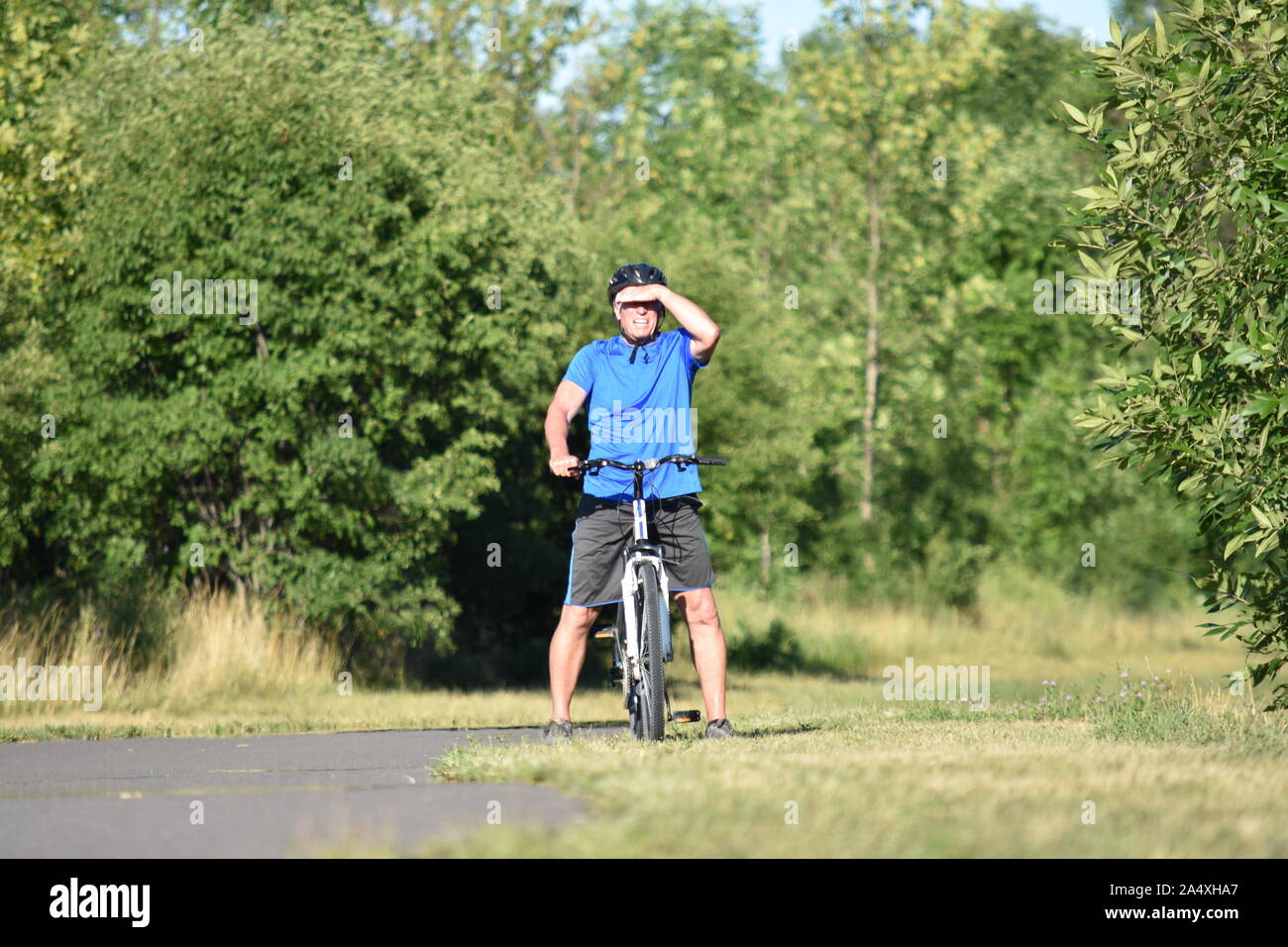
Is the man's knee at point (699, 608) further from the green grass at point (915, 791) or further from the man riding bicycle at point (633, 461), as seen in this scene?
the green grass at point (915, 791)

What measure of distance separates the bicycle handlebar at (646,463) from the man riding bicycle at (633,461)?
4.5 inches

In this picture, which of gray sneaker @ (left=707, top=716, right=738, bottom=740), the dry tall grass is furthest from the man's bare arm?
the dry tall grass

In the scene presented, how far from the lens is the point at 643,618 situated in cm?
794

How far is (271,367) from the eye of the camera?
1403 centimetres

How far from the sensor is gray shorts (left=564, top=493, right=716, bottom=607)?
26.8ft

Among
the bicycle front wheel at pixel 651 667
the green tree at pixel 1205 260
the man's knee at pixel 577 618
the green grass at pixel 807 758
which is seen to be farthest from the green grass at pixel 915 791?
the green tree at pixel 1205 260

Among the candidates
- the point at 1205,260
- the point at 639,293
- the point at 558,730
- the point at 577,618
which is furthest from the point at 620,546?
the point at 1205,260

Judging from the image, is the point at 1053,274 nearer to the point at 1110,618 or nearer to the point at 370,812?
the point at 1110,618

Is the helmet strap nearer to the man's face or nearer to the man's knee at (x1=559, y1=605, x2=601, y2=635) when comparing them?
the man's face

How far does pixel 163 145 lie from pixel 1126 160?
8764 mm

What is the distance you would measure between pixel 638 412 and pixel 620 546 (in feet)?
2.28

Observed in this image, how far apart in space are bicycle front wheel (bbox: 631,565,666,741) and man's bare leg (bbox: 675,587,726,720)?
42 cm

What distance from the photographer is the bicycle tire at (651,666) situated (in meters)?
7.71
